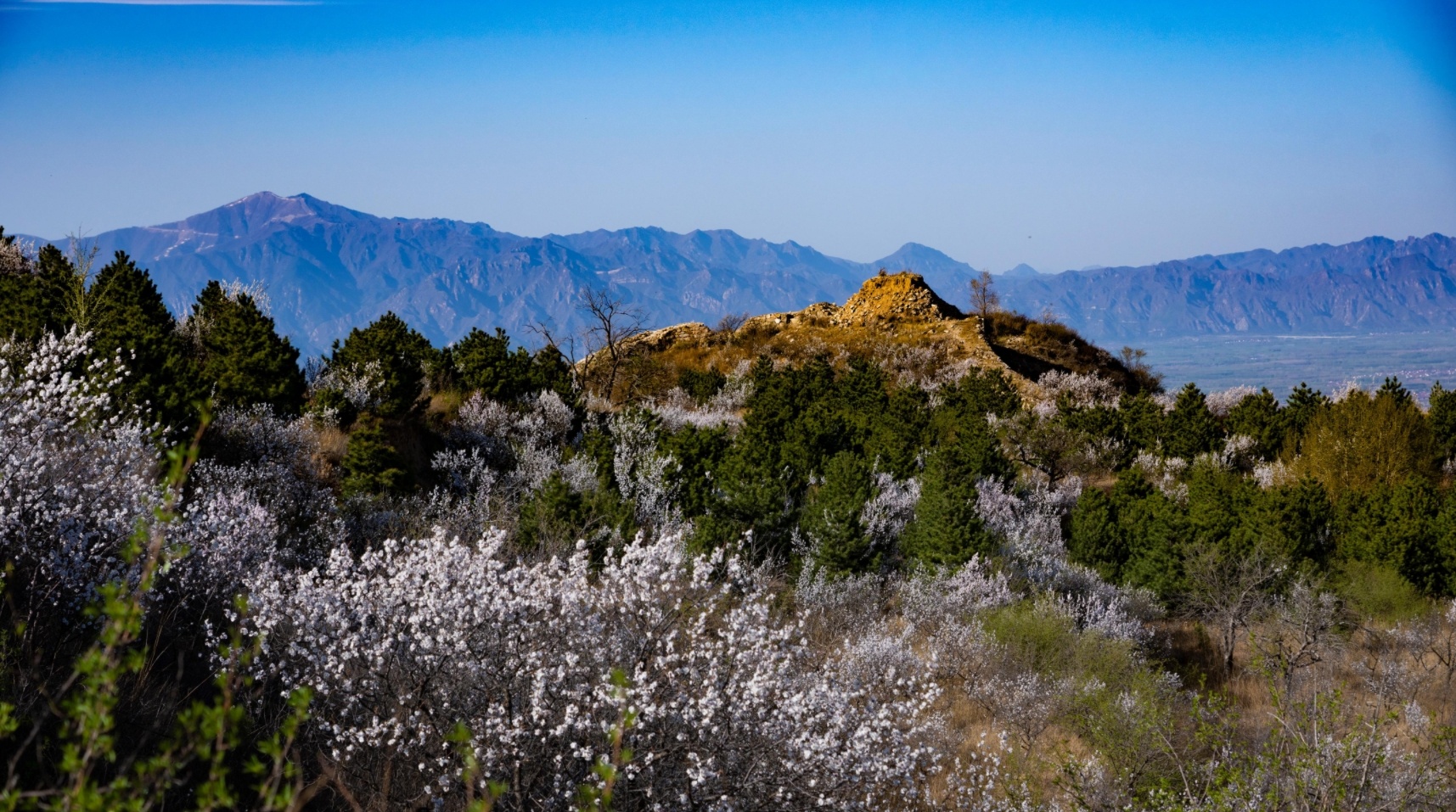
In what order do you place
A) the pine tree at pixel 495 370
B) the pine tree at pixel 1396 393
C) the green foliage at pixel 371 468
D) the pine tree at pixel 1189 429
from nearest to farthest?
1. the green foliage at pixel 371 468
2. the pine tree at pixel 495 370
3. the pine tree at pixel 1396 393
4. the pine tree at pixel 1189 429

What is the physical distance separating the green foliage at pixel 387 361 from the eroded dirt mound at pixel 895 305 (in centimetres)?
2490

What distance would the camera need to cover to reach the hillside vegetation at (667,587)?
21.6 feet

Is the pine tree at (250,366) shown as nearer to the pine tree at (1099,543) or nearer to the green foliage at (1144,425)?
the pine tree at (1099,543)

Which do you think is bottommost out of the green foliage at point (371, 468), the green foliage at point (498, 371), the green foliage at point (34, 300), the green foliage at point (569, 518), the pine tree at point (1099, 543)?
the pine tree at point (1099, 543)

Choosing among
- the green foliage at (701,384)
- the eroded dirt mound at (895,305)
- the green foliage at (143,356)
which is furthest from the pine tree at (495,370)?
the eroded dirt mound at (895,305)

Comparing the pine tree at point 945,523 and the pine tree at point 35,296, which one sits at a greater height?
the pine tree at point 35,296

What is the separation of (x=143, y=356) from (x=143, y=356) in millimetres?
20

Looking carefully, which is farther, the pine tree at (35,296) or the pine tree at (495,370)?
the pine tree at (495,370)

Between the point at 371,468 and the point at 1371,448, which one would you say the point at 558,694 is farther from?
the point at 1371,448

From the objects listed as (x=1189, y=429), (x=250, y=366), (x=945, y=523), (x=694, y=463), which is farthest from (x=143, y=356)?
(x=1189, y=429)

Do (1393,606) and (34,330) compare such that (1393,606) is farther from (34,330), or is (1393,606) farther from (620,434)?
(34,330)

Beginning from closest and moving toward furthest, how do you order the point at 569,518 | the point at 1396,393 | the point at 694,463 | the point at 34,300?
1. the point at 569,518
2. the point at 34,300
3. the point at 694,463
4. the point at 1396,393

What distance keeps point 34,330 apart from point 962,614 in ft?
51.9

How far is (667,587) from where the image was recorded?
23.8 ft
